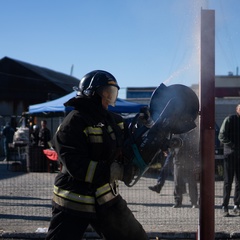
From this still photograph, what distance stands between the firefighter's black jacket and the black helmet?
3.2 inches

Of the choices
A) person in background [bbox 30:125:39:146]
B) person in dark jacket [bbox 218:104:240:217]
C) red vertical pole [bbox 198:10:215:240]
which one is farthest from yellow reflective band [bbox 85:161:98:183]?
person in background [bbox 30:125:39:146]

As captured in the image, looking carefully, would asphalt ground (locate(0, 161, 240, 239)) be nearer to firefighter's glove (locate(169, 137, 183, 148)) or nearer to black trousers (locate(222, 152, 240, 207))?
black trousers (locate(222, 152, 240, 207))

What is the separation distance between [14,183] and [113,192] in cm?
821

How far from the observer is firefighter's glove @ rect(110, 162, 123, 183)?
322 centimetres

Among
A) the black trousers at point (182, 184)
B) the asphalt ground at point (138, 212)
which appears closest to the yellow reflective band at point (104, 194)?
the asphalt ground at point (138, 212)

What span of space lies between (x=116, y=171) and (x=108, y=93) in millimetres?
613

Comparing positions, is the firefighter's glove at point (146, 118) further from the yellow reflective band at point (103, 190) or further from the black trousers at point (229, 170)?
the black trousers at point (229, 170)

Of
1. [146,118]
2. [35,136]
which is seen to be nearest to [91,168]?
[146,118]

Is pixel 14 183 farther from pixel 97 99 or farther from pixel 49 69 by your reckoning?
pixel 49 69

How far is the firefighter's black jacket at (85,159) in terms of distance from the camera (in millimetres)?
3211

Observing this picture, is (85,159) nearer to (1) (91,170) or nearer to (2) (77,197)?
(1) (91,170)

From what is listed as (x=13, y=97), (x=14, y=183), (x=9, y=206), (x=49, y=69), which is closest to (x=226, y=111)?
(x=14, y=183)

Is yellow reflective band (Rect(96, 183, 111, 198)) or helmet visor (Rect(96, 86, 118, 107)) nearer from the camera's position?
yellow reflective band (Rect(96, 183, 111, 198))

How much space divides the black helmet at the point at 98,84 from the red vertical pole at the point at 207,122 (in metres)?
0.66
